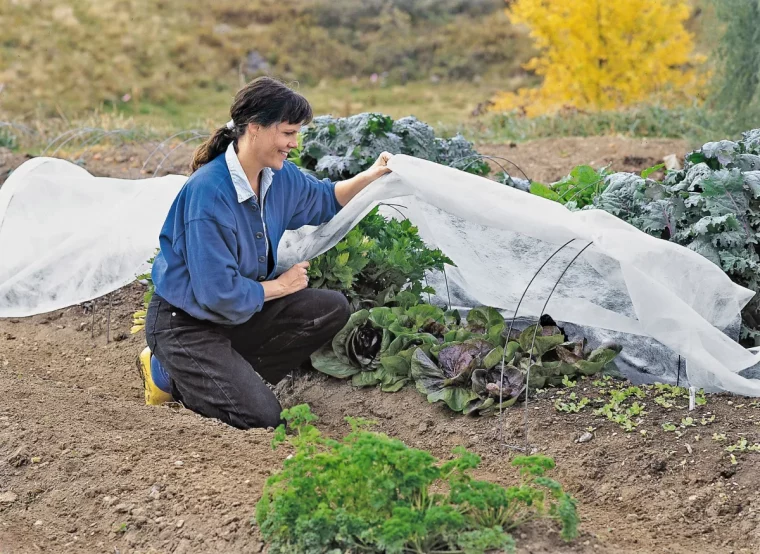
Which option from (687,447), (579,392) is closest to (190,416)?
(579,392)

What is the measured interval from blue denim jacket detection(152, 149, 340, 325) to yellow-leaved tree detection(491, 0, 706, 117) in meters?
7.11

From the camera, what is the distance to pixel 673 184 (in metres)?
4.04

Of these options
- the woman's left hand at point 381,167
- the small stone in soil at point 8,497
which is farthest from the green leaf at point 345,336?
the small stone in soil at point 8,497

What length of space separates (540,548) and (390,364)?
1.55 metres

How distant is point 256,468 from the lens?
293 centimetres

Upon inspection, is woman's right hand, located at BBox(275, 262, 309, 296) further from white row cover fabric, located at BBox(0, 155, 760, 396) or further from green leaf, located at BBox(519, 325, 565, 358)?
green leaf, located at BBox(519, 325, 565, 358)

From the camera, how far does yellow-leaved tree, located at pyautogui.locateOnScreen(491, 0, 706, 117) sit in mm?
10406

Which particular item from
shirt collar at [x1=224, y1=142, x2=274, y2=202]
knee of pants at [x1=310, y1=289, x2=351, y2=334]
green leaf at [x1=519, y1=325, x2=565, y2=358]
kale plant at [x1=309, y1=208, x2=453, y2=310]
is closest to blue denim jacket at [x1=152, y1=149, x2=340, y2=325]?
shirt collar at [x1=224, y1=142, x2=274, y2=202]

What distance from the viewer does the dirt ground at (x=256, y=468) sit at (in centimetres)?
265

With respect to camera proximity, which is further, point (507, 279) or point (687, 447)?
point (507, 279)

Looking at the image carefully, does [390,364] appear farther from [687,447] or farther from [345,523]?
[345,523]

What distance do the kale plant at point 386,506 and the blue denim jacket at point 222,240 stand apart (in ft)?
3.64

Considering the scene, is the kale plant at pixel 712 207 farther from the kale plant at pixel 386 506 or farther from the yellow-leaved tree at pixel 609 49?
the yellow-leaved tree at pixel 609 49

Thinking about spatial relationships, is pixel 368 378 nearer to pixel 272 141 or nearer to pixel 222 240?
pixel 222 240
